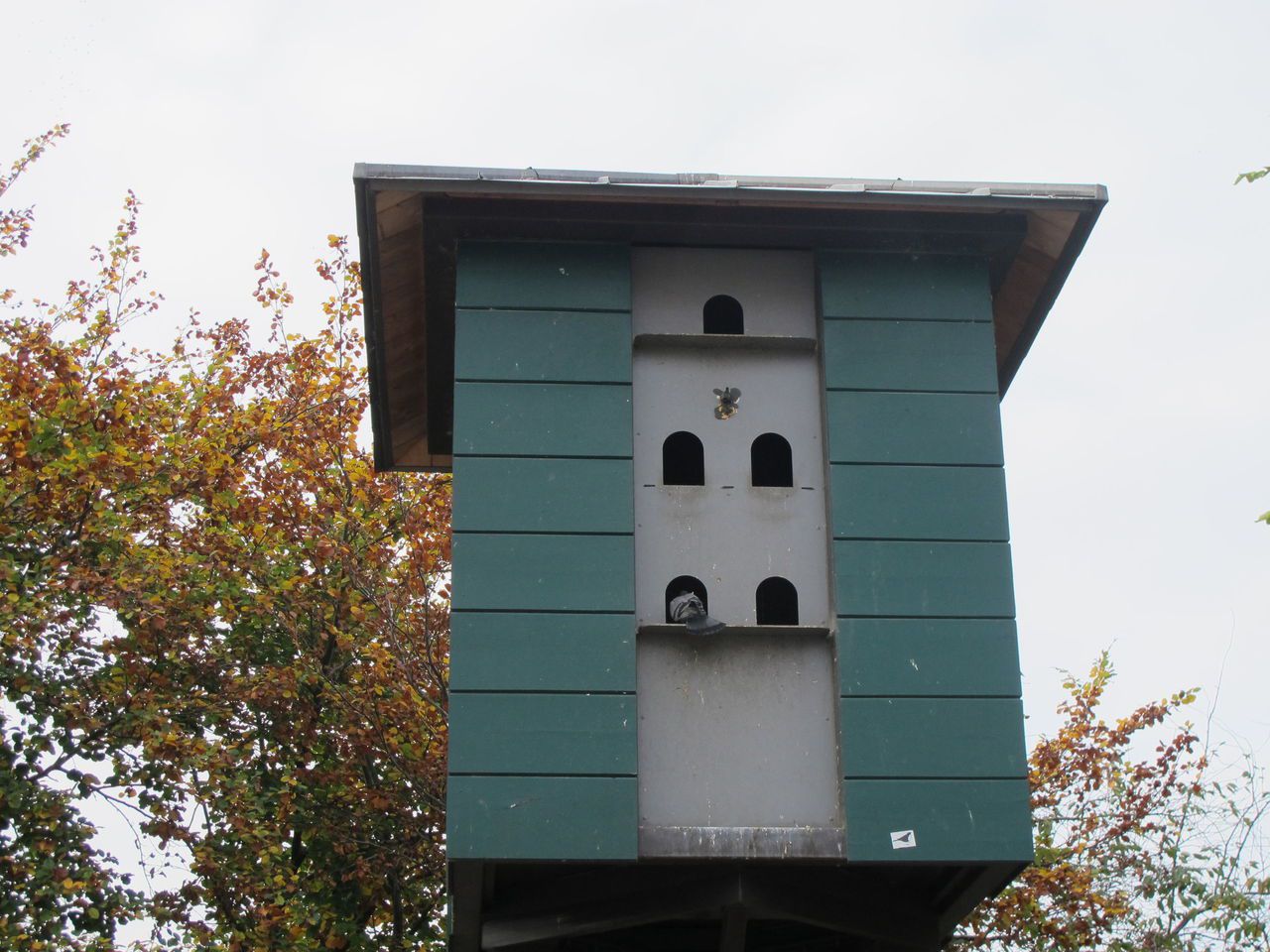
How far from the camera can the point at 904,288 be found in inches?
365

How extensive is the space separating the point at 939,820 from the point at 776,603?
1.41m

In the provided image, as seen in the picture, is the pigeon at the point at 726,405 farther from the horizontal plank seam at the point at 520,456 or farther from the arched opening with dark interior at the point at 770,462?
the horizontal plank seam at the point at 520,456

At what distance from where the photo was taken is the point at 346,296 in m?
16.3

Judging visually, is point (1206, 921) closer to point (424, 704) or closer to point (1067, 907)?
point (1067, 907)

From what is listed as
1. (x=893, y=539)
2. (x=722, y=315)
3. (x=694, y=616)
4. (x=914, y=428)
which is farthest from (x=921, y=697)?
(x=722, y=315)

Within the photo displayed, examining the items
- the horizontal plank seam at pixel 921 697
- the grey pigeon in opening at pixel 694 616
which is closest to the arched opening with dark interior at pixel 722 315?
the grey pigeon in opening at pixel 694 616

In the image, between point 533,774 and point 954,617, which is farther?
point 954,617

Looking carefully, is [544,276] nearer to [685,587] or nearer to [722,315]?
[722,315]

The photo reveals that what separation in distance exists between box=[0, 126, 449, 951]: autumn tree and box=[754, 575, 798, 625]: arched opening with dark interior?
428 cm

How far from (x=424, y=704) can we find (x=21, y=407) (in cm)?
352

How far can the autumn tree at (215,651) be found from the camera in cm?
1257

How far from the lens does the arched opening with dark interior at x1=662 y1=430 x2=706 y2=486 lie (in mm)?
9312

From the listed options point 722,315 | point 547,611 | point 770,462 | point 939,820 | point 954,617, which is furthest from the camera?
point 722,315

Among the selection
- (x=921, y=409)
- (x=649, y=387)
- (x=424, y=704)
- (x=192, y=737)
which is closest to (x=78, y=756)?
(x=192, y=737)
